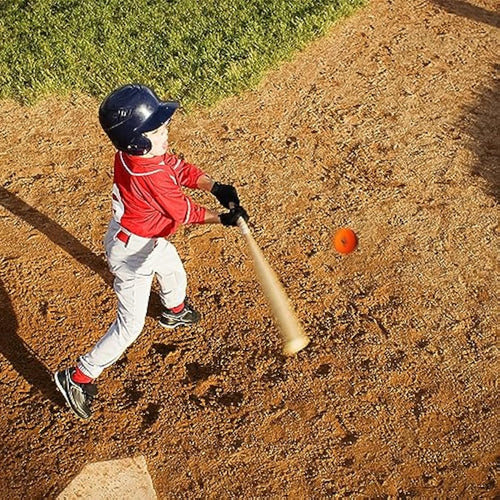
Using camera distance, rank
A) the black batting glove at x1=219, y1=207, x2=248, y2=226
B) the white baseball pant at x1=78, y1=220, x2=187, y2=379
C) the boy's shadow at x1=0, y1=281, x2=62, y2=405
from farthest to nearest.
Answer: the boy's shadow at x1=0, y1=281, x2=62, y2=405 < the white baseball pant at x1=78, y1=220, x2=187, y2=379 < the black batting glove at x1=219, y1=207, x2=248, y2=226

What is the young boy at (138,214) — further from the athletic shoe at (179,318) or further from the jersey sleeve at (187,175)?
the athletic shoe at (179,318)

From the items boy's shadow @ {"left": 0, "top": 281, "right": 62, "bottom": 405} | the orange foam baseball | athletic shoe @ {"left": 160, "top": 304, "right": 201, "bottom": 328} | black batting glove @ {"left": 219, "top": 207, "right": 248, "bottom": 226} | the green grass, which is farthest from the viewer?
the green grass

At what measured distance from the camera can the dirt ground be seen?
4.17 metres

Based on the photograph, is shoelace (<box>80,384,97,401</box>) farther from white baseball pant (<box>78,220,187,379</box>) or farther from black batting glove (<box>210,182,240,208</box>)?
black batting glove (<box>210,182,240,208</box>)

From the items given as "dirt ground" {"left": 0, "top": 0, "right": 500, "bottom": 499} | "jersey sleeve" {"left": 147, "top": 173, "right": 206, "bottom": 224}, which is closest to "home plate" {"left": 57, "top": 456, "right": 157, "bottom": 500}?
"dirt ground" {"left": 0, "top": 0, "right": 500, "bottom": 499}

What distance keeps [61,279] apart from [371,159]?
117 inches

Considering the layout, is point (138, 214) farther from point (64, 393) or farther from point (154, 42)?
point (154, 42)

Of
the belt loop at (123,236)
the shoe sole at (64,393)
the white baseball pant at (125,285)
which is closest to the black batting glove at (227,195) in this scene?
the white baseball pant at (125,285)

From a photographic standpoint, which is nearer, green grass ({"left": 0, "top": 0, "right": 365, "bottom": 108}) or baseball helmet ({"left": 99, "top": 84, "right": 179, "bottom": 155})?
baseball helmet ({"left": 99, "top": 84, "right": 179, "bottom": 155})

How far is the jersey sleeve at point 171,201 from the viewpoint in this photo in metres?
3.76

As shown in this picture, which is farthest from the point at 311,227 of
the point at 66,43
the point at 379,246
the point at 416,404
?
the point at 66,43

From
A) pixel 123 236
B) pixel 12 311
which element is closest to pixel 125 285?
pixel 123 236

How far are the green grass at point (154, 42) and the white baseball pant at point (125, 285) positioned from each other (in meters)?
3.27

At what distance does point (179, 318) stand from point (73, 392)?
943 millimetres
